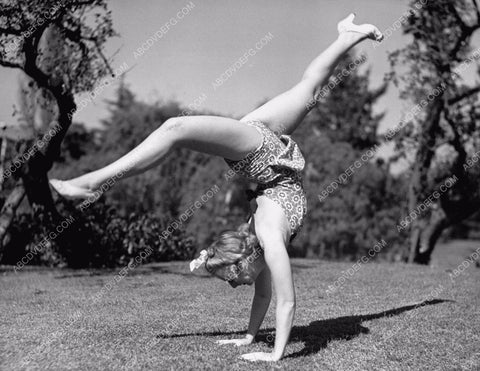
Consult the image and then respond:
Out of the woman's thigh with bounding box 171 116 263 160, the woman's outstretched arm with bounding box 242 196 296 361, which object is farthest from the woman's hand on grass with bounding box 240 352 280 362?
the woman's thigh with bounding box 171 116 263 160

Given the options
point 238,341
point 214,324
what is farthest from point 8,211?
point 238,341

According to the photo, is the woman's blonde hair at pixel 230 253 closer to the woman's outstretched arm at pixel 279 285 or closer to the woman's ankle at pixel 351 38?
the woman's outstretched arm at pixel 279 285

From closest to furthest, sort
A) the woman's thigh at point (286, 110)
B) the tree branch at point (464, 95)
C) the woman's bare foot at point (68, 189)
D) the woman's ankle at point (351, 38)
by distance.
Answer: the woman's bare foot at point (68, 189) → the woman's thigh at point (286, 110) → the woman's ankle at point (351, 38) → the tree branch at point (464, 95)

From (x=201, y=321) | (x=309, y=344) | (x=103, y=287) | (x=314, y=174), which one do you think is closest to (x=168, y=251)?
(x=103, y=287)

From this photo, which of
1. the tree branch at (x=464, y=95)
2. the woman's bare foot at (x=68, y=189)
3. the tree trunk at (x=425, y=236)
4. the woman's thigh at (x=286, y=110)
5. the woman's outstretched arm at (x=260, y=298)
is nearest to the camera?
the woman's bare foot at (x=68, y=189)

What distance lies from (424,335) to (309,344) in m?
1.10

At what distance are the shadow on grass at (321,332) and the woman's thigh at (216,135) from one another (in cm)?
158

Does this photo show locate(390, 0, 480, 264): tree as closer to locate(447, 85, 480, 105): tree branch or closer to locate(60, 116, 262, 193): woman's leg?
locate(447, 85, 480, 105): tree branch

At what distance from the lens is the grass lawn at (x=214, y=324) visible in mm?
3758

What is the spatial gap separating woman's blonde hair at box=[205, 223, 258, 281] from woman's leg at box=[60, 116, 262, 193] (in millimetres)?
602

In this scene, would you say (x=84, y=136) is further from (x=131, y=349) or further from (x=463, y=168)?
(x=131, y=349)

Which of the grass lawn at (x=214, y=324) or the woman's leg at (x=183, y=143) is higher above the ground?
the woman's leg at (x=183, y=143)

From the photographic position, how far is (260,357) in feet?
12.3

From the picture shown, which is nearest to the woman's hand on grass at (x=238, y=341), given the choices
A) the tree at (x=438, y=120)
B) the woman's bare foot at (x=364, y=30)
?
the woman's bare foot at (x=364, y=30)
